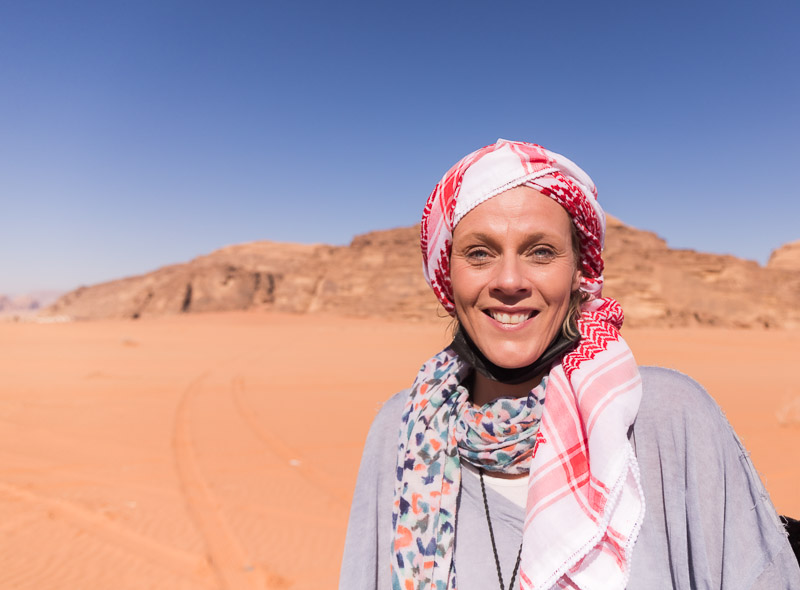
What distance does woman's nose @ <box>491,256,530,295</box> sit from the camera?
130cm

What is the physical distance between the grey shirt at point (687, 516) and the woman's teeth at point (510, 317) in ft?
1.11

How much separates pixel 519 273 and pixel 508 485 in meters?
0.58

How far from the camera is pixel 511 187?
1.33 meters

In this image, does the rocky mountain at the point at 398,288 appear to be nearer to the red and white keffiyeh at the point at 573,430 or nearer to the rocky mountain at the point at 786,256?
the red and white keffiyeh at the point at 573,430

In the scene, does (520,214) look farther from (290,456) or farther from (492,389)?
(290,456)

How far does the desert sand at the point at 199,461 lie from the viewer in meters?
4.20

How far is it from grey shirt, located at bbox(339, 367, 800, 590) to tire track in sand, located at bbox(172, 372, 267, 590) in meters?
3.25

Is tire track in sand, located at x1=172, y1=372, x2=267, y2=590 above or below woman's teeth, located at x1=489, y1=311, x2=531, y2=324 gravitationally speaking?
below

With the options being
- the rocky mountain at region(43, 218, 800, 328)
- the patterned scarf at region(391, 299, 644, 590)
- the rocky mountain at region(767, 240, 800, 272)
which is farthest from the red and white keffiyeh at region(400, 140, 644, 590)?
the rocky mountain at region(767, 240, 800, 272)

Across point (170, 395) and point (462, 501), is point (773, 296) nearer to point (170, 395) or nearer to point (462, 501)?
point (170, 395)

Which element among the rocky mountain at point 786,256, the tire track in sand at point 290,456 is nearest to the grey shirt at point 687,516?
the tire track in sand at point 290,456

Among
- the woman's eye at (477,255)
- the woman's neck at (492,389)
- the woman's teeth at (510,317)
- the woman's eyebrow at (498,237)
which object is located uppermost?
the woman's eyebrow at (498,237)

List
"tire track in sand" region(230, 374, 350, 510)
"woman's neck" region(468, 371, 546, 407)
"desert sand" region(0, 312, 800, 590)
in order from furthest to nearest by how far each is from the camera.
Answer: "tire track in sand" region(230, 374, 350, 510) → "desert sand" region(0, 312, 800, 590) → "woman's neck" region(468, 371, 546, 407)

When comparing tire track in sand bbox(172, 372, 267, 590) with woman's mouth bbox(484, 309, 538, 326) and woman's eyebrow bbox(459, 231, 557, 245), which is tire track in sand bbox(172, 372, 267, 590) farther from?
woman's eyebrow bbox(459, 231, 557, 245)
